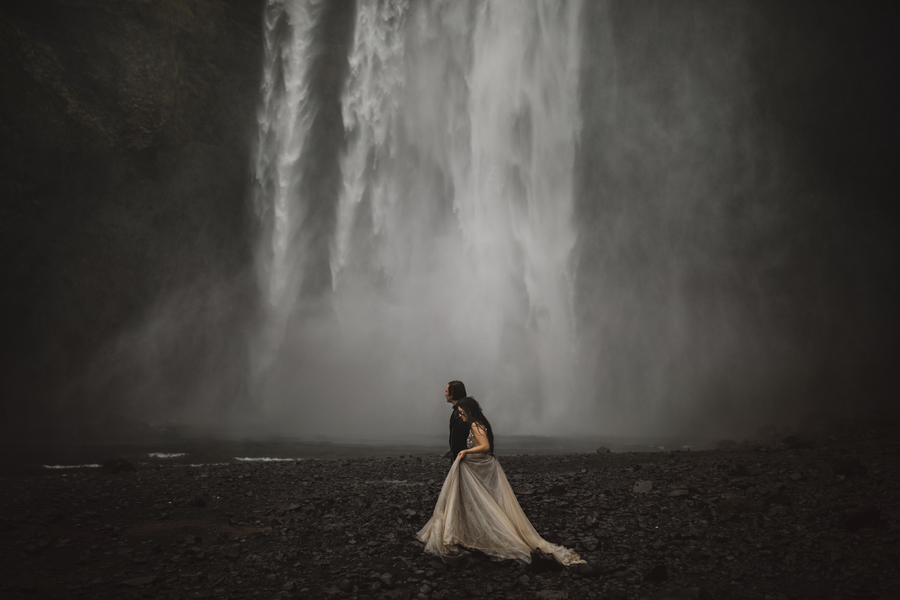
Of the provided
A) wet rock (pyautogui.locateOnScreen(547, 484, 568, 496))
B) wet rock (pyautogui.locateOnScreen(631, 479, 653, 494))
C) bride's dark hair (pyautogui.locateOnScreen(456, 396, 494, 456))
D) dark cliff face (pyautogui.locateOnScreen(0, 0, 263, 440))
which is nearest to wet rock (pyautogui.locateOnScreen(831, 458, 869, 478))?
wet rock (pyautogui.locateOnScreen(631, 479, 653, 494))

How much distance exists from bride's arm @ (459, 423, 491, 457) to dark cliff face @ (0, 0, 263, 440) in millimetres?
38544

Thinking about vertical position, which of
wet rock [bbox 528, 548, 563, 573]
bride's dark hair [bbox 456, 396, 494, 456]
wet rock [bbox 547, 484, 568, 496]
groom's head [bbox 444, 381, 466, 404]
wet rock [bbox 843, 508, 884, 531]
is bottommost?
wet rock [bbox 528, 548, 563, 573]

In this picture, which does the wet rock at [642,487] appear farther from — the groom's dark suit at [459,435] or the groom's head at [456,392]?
the groom's head at [456,392]

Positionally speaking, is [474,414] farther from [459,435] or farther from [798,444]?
[798,444]

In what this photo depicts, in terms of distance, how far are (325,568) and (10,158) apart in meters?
40.2

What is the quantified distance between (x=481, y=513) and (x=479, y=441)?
978 millimetres

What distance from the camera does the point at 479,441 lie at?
7281 mm

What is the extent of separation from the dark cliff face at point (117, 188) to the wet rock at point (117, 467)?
2466 centimetres

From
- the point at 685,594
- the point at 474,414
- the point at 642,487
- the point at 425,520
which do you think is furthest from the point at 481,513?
the point at 642,487

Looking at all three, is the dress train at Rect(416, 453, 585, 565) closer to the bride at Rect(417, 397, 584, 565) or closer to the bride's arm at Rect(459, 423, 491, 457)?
the bride at Rect(417, 397, 584, 565)

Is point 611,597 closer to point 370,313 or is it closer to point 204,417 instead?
point 370,313

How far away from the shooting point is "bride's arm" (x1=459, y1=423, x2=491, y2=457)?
284 inches

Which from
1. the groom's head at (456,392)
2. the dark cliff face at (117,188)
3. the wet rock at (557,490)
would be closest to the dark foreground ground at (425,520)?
the wet rock at (557,490)

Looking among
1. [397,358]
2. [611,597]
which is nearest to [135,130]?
[397,358]
